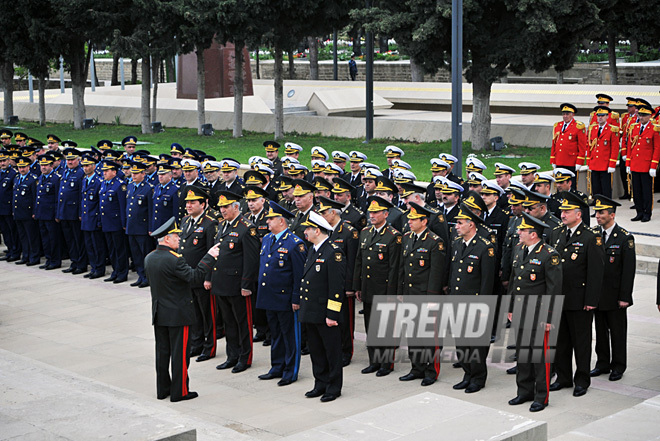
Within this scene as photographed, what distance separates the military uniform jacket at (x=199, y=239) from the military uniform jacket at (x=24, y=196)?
6.11m

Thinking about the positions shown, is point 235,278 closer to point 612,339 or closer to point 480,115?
point 612,339

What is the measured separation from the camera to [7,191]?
54.7 ft

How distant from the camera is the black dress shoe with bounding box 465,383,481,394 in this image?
923cm

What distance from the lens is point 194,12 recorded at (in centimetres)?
2473

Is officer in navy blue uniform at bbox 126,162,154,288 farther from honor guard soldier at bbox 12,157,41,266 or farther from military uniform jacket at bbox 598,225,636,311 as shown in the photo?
military uniform jacket at bbox 598,225,636,311

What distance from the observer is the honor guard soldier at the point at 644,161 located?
15.9 m

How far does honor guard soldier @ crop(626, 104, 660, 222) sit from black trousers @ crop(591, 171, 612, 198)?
63cm

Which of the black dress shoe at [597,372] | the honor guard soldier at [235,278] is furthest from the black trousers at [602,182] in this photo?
the honor guard soldier at [235,278]

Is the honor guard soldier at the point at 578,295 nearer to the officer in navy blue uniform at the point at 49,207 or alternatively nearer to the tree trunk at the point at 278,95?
the officer in navy blue uniform at the point at 49,207

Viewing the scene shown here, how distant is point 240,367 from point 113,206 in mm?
5501

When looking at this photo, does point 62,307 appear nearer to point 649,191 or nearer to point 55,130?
point 649,191

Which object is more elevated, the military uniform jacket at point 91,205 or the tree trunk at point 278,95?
the tree trunk at point 278,95

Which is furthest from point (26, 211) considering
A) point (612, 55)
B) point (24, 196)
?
point (612, 55)

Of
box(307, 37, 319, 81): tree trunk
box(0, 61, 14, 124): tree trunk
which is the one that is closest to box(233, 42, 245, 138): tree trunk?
box(0, 61, 14, 124): tree trunk
